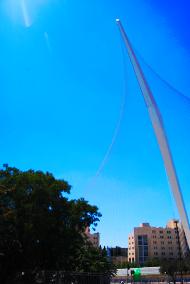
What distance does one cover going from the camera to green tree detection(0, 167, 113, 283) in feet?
128

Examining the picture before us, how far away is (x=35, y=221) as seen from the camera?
40000mm

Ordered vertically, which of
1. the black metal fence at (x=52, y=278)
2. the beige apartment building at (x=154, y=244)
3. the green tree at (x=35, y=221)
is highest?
the beige apartment building at (x=154, y=244)

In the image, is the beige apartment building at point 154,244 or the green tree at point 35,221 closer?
the green tree at point 35,221

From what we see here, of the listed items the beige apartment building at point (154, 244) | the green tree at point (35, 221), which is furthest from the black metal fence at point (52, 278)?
the beige apartment building at point (154, 244)

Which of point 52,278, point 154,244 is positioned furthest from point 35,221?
point 154,244

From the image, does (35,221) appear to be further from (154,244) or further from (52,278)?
(154,244)

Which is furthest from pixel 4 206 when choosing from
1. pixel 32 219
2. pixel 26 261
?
pixel 26 261

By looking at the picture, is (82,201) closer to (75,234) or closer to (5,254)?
(75,234)

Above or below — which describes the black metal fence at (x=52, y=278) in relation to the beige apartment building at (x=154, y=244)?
below

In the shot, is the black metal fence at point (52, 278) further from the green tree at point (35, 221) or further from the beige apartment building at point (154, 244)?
the beige apartment building at point (154, 244)

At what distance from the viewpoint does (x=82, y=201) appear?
4688cm

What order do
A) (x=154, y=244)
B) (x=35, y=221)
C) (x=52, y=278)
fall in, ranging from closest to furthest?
(x=52, y=278) → (x=35, y=221) → (x=154, y=244)

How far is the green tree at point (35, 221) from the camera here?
128 feet

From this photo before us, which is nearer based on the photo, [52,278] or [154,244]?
[52,278]
